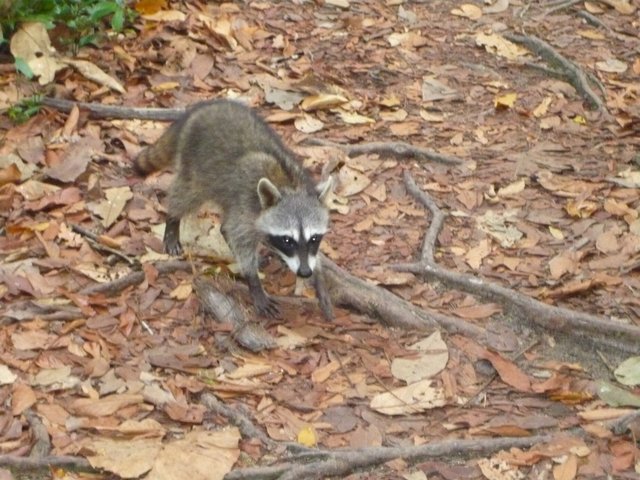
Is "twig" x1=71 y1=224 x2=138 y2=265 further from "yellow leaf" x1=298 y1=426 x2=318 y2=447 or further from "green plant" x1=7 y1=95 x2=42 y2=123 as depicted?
"yellow leaf" x1=298 y1=426 x2=318 y2=447

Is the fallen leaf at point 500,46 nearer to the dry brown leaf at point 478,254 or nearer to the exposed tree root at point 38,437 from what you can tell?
the dry brown leaf at point 478,254

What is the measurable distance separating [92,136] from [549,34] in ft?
15.3

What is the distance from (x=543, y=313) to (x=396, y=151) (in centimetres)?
222

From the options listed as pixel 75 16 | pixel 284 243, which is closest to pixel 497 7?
pixel 75 16

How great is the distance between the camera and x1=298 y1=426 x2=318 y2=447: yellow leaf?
4777 millimetres

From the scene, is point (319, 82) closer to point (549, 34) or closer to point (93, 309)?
point (549, 34)

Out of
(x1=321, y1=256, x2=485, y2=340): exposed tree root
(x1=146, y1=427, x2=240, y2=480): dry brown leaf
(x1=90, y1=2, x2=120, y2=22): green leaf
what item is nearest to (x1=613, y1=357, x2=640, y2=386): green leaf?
(x1=321, y1=256, x2=485, y2=340): exposed tree root

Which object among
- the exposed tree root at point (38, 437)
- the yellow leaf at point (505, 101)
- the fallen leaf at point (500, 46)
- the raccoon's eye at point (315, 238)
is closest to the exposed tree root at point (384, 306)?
the raccoon's eye at point (315, 238)

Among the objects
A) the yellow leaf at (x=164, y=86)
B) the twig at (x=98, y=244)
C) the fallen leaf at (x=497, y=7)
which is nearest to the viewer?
the twig at (x=98, y=244)

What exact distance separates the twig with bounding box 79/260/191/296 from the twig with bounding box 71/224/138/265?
0.60ft

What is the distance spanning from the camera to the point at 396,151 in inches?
295

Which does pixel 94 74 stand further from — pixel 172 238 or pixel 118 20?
pixel 172 238

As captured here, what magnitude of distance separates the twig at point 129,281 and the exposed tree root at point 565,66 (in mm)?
4007

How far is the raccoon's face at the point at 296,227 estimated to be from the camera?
593 centimetres
